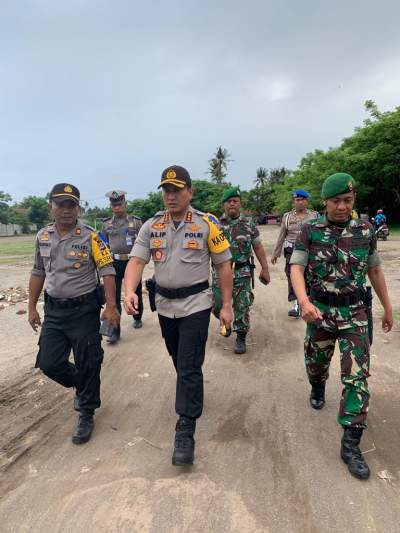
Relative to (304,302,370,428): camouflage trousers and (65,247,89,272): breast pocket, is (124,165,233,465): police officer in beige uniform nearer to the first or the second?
(65,247,89,272): breast pocket

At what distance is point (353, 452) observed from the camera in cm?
247

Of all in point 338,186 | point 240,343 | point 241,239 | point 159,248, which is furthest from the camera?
point 241,239

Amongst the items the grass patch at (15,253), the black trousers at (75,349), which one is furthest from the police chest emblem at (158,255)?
the grass patch at (15,253)

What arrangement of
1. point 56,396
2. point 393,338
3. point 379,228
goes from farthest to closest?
point 379,228 < point 393,338 < point 56,396

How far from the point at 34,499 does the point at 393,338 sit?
4529 millimetres

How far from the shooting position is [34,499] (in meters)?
2.27

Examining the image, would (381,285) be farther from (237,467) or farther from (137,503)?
(137,503)

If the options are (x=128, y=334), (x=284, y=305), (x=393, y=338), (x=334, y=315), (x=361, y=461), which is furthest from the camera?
(x=284, y=305)

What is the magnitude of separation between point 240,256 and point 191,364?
2309 mm

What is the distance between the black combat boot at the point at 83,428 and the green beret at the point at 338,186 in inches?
99.0

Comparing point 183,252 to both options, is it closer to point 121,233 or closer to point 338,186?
point 338,186

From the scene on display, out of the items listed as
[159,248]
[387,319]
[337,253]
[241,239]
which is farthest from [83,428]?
[241,239]

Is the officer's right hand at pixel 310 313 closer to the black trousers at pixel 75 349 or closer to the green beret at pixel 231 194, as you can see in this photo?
the black trousers at pixel 75 349

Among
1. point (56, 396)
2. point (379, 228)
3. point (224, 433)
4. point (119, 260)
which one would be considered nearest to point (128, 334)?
point (119, 260)
